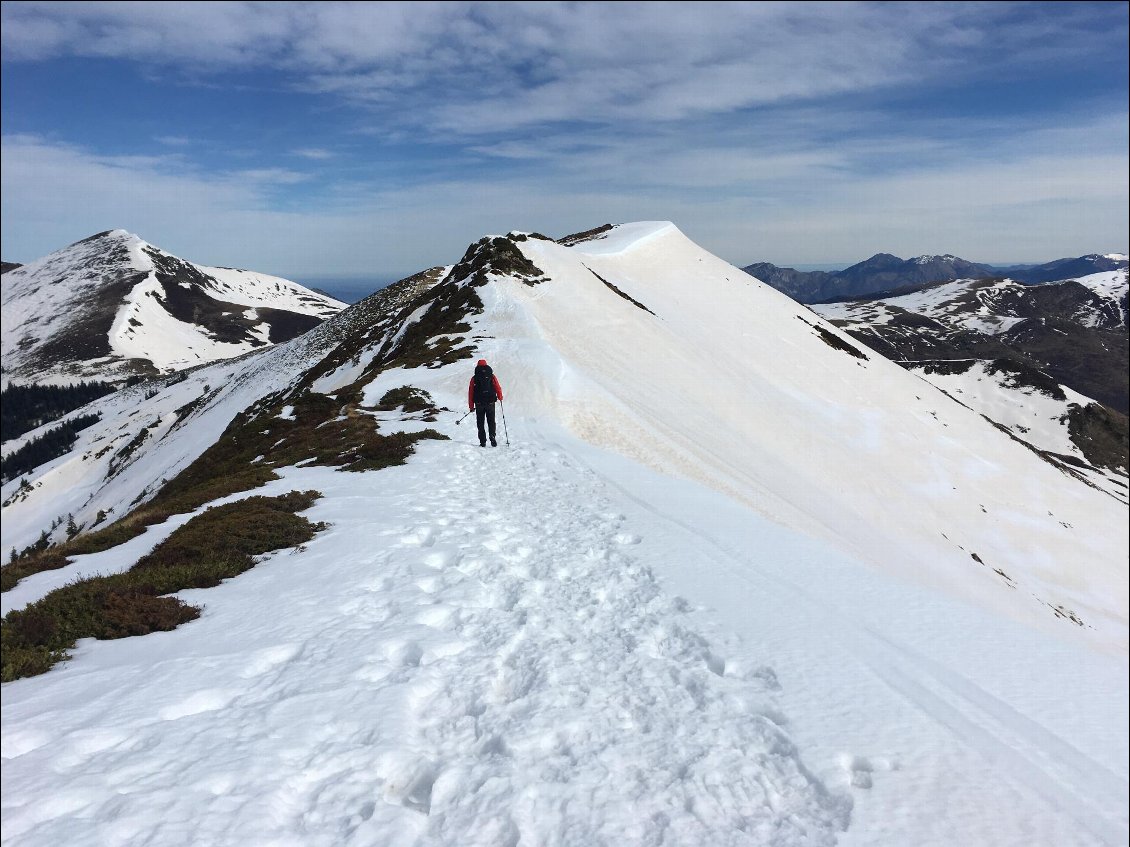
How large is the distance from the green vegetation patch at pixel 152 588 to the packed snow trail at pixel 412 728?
45 centimetres

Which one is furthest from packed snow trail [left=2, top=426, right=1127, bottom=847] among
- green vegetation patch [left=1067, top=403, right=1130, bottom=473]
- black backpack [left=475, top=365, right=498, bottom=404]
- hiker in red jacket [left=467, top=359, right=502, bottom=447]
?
green vegetation patch [left=1067, top=403, right=1130, bottom=473]

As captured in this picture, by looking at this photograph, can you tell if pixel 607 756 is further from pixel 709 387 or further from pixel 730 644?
pixel 709 387

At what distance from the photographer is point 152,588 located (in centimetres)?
945

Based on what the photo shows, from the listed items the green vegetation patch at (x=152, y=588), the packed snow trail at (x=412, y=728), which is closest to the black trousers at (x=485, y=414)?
the green vegetation patch at (x=152, y=588)

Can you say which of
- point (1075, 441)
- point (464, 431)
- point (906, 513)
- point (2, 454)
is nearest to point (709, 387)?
point (906, 513)

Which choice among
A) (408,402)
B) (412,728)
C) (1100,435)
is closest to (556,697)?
(412,728)

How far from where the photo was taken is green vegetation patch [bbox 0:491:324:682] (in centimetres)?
757

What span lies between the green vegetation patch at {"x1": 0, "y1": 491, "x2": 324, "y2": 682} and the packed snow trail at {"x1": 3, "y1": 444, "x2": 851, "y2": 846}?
448mm

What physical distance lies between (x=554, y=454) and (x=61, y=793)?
55.9 ft

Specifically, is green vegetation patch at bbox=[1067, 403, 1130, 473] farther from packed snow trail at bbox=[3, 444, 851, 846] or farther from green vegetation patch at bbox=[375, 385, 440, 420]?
packed snow trail at bbox=[3, 444, 851, 846]

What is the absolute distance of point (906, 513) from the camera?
126ft

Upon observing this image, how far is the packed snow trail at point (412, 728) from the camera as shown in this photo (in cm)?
470

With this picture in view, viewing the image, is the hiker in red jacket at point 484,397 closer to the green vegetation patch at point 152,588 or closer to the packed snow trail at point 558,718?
the green vegetation patch at point 152,588

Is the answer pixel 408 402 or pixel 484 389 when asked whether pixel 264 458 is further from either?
pixel 484 389
